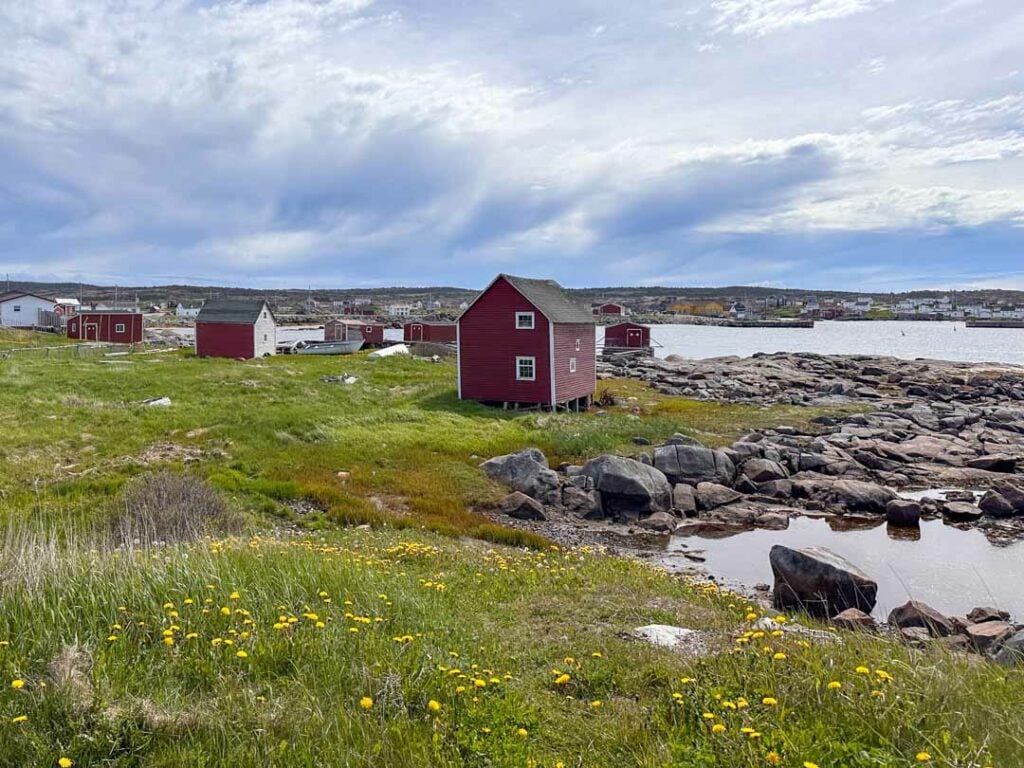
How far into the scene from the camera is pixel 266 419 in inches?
972

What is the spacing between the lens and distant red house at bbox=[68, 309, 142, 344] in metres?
64.2

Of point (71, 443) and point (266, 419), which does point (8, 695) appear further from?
point (266, 419)

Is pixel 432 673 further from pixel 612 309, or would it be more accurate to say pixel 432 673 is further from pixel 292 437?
pixel 612 309

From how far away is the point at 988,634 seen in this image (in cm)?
1001

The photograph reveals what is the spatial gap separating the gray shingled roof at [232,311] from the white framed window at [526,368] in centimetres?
2810

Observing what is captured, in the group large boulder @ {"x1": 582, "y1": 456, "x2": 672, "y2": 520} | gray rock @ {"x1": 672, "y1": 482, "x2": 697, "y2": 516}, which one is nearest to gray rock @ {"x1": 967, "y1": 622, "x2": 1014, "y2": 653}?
large boulder @ {"x1": 582, "y1": 456, "x2": 672, "y2": 520}

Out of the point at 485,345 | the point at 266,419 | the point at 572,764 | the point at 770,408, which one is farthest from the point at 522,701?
the point at 770,408

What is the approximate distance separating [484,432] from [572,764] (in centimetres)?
2252

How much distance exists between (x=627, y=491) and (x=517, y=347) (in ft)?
48.5

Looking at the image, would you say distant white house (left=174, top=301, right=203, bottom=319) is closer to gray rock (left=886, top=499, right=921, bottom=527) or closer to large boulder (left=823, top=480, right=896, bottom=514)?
large boulder (left=823, top=480, right=896, bottom=514)

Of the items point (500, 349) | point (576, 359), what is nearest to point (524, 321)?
point (500, 349)

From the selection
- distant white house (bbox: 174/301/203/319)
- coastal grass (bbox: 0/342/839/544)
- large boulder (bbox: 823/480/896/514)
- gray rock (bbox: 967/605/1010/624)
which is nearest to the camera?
A: gray rock (bbox: 967/605/1010/624)

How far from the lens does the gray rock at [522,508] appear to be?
61.6 ft

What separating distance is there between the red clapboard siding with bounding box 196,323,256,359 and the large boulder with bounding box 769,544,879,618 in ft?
158
